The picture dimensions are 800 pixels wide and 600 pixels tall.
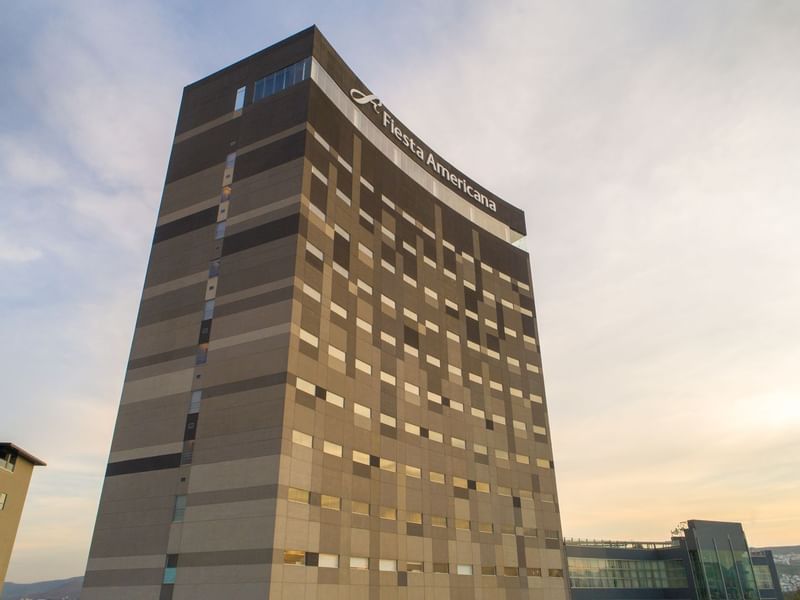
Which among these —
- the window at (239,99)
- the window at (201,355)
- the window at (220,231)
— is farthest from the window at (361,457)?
the window at (239,99)

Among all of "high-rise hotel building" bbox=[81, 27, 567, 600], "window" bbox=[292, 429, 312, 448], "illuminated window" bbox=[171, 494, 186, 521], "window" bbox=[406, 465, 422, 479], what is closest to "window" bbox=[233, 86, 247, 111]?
"high-rise hotel building" bbox=[81, 27, 567, 600]

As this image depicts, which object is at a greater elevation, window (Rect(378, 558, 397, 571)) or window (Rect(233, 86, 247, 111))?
window (Rect(233, 86, 247, 111))

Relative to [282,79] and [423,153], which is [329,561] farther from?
[423,153]

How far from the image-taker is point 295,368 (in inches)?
2319

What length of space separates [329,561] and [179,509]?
576 inches

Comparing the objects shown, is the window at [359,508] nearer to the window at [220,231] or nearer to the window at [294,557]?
the window at [294,557]

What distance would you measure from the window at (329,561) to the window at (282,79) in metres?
53.3

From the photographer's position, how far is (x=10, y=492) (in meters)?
79.9

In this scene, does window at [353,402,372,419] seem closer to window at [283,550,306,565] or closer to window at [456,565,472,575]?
window at [283,550,306,565]

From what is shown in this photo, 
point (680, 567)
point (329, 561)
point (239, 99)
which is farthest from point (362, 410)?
point (680, 567)

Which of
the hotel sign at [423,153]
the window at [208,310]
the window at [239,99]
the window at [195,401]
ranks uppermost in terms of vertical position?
the hotel sign at [423,153]

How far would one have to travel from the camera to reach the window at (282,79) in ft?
247

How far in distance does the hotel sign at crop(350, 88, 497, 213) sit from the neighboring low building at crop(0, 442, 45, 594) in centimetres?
6489

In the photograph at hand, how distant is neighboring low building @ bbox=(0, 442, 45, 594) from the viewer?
256 feet
